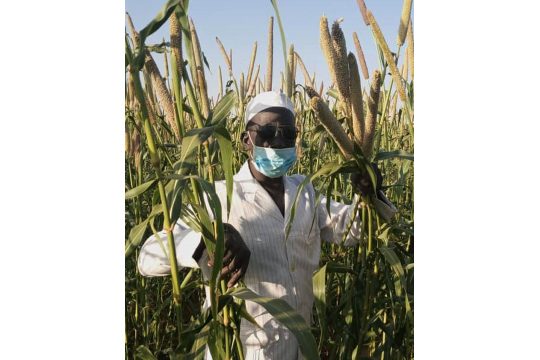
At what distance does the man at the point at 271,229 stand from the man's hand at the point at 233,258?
107 millimetres

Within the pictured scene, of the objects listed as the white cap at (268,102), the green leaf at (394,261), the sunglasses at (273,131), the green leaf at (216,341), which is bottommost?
the green leaf at (216,341)

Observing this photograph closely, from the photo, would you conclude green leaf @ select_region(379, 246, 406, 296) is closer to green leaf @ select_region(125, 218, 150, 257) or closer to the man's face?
the man's face

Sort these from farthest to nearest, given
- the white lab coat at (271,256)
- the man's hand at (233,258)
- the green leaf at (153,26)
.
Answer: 1. the white lab coat at (271,256)
2. the man's hand at (233,258)
3. the green leaf at (153,26)

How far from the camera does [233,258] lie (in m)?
1.03

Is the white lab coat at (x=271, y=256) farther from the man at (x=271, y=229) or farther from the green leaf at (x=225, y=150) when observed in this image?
the green leaf at (x=225, y=150)

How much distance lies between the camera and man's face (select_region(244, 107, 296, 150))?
1196mm

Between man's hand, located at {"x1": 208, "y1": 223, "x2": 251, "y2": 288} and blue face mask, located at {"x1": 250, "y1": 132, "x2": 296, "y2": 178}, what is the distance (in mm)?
236

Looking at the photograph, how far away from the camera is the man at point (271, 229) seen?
3.93 ft

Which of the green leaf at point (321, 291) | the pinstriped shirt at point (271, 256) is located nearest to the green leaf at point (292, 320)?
the green leaf at point (321, 291)

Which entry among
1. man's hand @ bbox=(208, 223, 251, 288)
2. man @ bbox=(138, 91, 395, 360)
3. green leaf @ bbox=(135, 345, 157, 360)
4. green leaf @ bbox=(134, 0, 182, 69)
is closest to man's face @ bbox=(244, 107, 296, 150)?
man @ bbox=(138, 91, 395, 360)

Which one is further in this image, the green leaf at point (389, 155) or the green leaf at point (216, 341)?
the green leaf at point (389, 155)

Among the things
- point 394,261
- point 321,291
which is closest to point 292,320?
point 321,291

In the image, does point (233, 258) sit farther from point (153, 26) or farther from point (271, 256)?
point (153, 26)

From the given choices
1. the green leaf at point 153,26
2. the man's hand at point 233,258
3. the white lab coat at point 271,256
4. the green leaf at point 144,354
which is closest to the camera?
the green leaf at point 153,26
